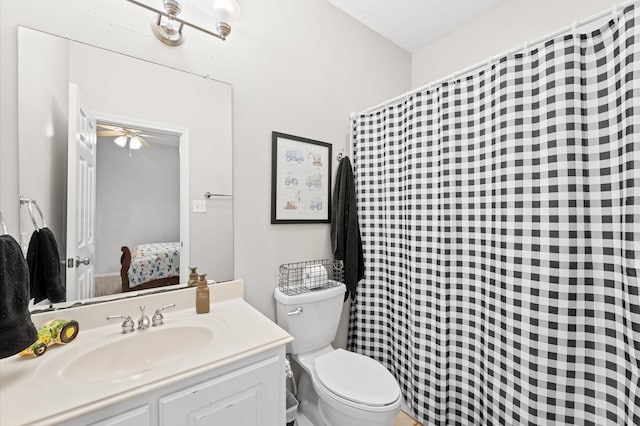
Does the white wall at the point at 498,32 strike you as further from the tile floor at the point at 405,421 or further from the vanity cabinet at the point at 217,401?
the tile floor at the point at 405,421

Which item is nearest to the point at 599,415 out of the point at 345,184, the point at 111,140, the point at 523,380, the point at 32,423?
the point at 523,380

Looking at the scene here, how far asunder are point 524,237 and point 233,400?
125 cm

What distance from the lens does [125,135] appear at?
1.14 metres

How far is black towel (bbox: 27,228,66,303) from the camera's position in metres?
0.93

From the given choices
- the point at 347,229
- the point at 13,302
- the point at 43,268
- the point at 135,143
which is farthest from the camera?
the point at 347,229

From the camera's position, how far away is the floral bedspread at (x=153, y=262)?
45.7 inches

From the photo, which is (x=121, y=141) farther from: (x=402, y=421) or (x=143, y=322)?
(x=402, y=421)

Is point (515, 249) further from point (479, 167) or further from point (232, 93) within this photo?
point (232, 93)

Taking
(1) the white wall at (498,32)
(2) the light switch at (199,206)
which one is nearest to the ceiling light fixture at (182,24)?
(2) the light switch at (199,206)

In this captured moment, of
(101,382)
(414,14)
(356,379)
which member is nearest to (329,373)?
(356,379)

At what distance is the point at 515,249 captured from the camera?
3.75ft

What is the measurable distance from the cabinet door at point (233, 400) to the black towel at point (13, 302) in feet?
1.21

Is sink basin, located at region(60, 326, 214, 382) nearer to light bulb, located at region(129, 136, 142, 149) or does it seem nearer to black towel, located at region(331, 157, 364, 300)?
light bulb, located at region(129, 136, 142, 149)

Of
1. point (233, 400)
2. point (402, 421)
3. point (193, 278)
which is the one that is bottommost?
point (402, 421)
